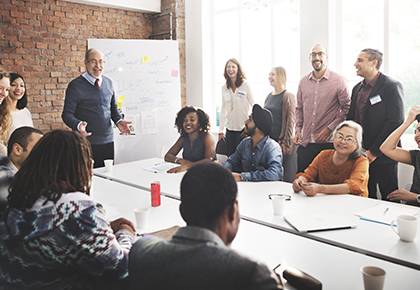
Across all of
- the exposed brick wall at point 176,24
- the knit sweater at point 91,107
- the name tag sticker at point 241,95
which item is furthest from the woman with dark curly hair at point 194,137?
the exposed brick wall at point 176,24

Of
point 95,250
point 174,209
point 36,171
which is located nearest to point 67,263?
point 95,250

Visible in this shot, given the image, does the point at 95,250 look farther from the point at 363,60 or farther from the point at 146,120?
the point at 146,120

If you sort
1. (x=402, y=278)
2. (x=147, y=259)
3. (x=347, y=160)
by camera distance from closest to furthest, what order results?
(x=147, y=259), (x=402, y=278), (x=347, y=160)

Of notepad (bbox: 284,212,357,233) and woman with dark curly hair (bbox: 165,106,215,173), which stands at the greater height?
woman with dark curly hair (bbox: 165,106,215,173)

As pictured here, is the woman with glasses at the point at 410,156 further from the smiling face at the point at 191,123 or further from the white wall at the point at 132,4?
the white wall at the point at 132,4

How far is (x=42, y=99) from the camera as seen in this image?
488cm

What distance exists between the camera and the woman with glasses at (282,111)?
4051 mm

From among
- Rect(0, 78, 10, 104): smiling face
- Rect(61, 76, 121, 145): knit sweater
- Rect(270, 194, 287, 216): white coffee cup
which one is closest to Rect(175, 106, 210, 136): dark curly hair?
Rect(61, 76, 121, 145): knit sweater

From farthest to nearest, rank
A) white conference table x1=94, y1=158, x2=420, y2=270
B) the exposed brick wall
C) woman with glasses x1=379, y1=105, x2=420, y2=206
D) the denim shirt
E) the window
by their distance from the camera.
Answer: the exposed brick wall < the window < the denim shirt < woman with glasses x1=379, y1=105, x2=420, y2=206 < white conference table x1=94, y1=158, x2=420, y2=270

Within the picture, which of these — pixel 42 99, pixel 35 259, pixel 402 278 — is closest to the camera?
Result: pixel 35 259

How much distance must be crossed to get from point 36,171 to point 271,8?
463 centimetres

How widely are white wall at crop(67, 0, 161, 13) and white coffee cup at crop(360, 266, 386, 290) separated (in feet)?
17.4

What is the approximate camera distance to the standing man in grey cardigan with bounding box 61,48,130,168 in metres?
3.70

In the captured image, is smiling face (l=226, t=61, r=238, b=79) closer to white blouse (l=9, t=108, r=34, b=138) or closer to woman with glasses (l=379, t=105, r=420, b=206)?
woman with glasses (l=379, t=105, r=420, b=206)
